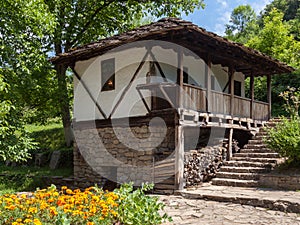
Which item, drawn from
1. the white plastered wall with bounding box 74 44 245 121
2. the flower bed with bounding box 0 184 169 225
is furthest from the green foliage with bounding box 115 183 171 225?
the white plastered wall with bounding box 74 44 245 121

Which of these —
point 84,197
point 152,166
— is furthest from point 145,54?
point 84,197

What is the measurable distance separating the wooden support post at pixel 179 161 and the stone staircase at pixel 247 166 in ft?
4.33

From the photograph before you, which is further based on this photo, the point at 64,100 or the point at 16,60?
the point at 64,100

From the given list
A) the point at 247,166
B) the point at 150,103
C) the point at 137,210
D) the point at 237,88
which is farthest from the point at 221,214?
the point at 237,88

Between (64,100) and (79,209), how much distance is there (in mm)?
9129

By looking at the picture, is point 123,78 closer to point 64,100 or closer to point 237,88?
point 64,100

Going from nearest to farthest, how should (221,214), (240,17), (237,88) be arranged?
(221,214) → (237,88) → (240,17)

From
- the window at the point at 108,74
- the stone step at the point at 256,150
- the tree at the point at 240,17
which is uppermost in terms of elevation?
the tree at the point at 240,17

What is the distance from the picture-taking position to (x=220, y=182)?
29.4 feet

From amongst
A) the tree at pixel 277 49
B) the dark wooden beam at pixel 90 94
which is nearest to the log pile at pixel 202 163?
the dark wooden beam at pixel 90 94

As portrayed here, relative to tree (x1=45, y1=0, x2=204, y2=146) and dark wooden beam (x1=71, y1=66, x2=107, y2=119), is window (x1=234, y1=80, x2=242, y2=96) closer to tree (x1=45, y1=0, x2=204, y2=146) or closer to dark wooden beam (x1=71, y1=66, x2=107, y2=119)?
tree (x1=45, y1=0, x2=204, y2=146)

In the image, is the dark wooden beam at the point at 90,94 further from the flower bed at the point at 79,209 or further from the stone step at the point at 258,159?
the flower bed at the point at 79,209

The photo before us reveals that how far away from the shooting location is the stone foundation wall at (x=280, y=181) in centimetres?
796

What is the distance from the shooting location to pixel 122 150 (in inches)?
364
